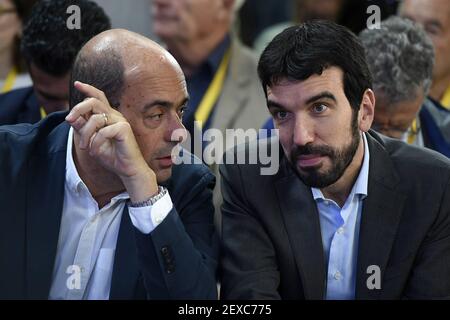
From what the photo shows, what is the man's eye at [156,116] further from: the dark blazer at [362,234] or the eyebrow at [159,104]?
the dark blazer at [362,234]

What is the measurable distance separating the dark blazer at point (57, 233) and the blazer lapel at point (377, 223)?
15.5 inches

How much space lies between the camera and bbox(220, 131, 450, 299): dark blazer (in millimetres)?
2242

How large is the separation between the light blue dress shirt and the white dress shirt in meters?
0.54

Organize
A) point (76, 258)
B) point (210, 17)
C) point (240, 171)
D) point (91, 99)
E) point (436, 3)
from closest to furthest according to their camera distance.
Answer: point (91, 99)
point (76, 258)
point (240, 171)
point (436, 3)
point (210, 17)

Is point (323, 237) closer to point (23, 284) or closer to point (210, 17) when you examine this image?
point (23, 284)

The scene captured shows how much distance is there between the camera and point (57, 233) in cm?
222

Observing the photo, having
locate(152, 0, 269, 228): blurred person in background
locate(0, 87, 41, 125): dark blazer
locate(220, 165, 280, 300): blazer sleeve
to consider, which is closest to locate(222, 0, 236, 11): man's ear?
locate(152, 0, 269, 228): blurred person in background

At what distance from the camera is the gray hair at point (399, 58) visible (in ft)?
9.52

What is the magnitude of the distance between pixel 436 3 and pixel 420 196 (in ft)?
5.47

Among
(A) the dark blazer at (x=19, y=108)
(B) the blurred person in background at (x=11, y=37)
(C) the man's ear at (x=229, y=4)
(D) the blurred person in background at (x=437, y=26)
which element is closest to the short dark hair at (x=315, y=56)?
(A) the dark blazer at (x=19, y=108)

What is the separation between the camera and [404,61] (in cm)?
296

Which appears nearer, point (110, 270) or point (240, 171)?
point (110, 270)

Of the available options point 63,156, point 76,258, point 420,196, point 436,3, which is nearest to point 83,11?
point 63,156

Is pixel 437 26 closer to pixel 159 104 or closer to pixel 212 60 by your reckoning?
pixel 212 60
